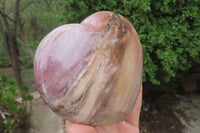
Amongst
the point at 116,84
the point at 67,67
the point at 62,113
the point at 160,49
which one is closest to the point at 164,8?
the point at 160,49

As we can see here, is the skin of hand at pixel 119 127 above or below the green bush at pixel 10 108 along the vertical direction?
above

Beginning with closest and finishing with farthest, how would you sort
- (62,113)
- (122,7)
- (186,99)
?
(62,113), (122,7), (186,99)

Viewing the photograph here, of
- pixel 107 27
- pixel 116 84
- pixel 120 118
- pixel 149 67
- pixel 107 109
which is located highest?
pixel 107 27

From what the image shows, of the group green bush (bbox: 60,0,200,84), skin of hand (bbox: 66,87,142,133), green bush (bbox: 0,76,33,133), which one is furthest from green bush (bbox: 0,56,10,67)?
skin of hand (bbox: 66,87,142,133)

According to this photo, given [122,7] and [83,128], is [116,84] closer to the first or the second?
[83,128]

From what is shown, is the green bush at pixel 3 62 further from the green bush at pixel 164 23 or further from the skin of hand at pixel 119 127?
the skin of hand at pixel 119 127

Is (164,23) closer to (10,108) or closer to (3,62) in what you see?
(10,108)

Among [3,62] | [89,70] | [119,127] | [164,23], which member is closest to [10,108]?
[119,127]

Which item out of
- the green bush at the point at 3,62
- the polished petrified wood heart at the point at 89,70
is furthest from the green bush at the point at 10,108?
the green bush at the point at 3,62
